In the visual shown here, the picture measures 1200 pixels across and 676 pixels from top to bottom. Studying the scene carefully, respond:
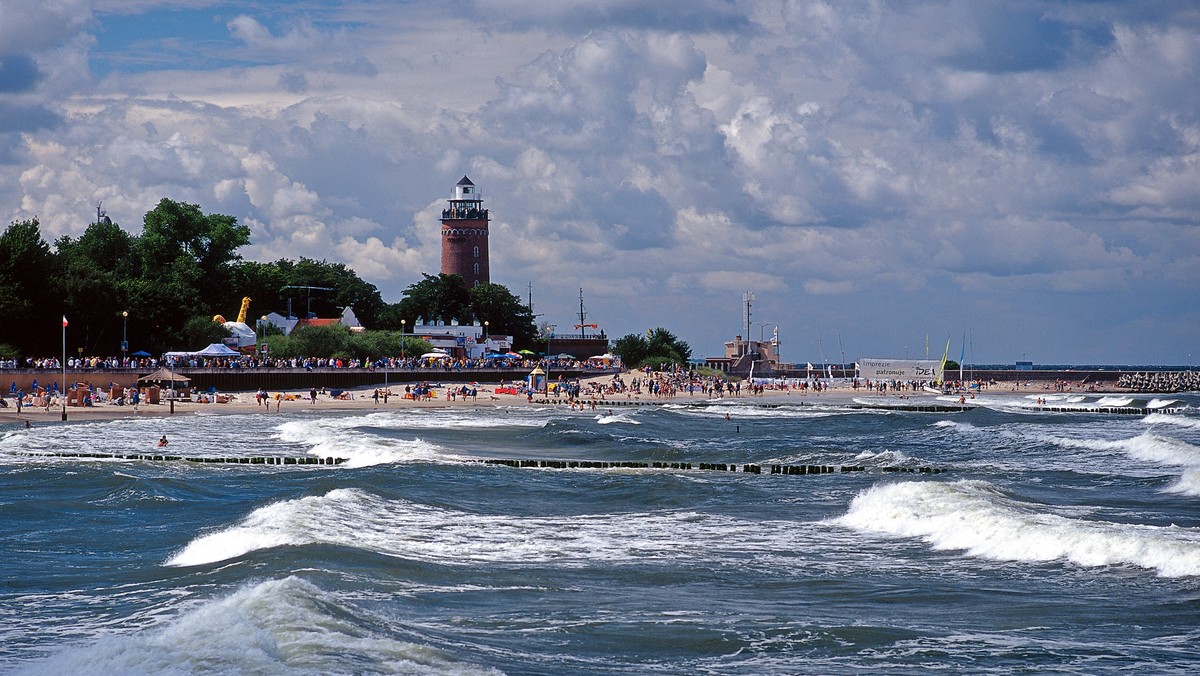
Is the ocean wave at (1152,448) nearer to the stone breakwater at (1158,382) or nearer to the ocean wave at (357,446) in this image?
the ocean wave at (357,446)

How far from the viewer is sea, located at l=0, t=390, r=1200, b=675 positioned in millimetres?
13281

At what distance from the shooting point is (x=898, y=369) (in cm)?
13925

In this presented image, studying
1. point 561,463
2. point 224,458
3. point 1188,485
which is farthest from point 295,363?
point 1188,485

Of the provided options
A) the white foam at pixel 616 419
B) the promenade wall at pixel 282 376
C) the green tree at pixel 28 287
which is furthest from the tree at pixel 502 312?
the white foam at pixel 616 419

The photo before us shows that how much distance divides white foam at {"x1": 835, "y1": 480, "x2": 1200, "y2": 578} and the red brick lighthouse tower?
96.3 metres

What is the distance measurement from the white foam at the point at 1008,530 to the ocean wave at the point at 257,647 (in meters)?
11.1

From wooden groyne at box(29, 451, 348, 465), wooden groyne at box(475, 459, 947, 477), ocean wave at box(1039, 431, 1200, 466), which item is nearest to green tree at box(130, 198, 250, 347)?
wooden groyne at box(29, 451, 348, 465)

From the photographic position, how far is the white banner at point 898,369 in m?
134

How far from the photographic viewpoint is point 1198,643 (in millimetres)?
13969

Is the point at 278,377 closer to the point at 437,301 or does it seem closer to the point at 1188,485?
the point at 437,301

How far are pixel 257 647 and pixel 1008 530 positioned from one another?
1367cm

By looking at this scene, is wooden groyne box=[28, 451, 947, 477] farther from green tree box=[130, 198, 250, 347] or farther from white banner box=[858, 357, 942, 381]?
white banner box=[858, 357, 942, 381]

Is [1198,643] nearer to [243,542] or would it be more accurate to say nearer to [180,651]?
[180,651]

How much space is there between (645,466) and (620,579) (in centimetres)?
1744
